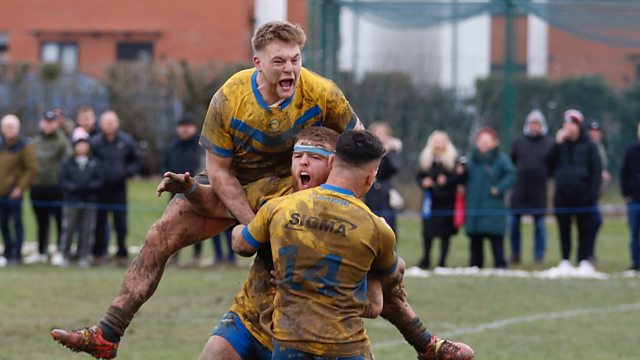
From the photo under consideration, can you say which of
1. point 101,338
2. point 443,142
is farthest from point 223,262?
point 101,338

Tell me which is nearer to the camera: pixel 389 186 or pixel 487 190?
pixel 487 190

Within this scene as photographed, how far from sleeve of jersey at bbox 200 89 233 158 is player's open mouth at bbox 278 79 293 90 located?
31 cm

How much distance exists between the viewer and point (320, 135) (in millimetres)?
6516

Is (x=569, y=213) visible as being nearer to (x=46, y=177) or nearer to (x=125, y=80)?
(x=46, y=177)

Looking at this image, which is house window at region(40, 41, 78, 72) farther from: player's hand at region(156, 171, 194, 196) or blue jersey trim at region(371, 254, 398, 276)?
blue jersey trim at region(371, 254, 398, 276)

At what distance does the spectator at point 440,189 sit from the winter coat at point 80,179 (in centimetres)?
417

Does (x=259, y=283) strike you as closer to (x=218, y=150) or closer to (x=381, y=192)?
(x=218, y=150)

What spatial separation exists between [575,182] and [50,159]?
22.2 feet

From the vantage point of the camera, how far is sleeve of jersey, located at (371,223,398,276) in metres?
6.29

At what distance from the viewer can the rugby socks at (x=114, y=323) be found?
7074mm

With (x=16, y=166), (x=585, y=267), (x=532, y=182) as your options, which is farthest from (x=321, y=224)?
(x=532, y=182)

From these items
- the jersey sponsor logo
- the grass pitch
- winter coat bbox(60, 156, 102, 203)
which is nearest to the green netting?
the grass pitch

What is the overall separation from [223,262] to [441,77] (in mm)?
6691

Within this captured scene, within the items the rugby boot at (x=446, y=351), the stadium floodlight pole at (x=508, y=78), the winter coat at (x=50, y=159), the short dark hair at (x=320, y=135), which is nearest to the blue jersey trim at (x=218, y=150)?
the short dark hair at (x=320, y=135)
